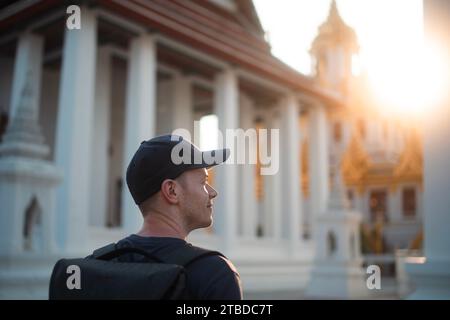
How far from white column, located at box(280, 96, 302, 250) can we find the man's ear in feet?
50.7

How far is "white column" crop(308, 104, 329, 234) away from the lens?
1845 centimetres

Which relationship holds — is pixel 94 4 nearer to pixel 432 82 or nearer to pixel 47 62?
pixel 47 62

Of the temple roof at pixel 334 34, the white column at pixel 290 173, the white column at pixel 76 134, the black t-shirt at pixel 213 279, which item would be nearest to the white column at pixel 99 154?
the white column at pixel 76 134

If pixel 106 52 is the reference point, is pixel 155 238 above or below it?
below

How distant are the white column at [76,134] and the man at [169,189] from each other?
905cm

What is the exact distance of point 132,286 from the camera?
1570 mm

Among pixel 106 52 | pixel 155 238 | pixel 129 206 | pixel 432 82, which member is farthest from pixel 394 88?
pixel 155 238

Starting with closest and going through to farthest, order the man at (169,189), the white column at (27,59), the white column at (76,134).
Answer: the man at (169,189) → the white column at (76,134) → the white column at (27,59)

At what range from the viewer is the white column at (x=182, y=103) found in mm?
16141

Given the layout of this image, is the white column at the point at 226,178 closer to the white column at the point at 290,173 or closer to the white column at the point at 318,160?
the white column at the point at 290,173

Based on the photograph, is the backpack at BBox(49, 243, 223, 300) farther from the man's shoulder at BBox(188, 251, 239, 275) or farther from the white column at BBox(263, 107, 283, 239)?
the white column at BBox(263, 107, 283, 239)

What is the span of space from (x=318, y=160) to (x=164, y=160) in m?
17.3

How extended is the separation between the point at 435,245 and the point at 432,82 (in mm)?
1061

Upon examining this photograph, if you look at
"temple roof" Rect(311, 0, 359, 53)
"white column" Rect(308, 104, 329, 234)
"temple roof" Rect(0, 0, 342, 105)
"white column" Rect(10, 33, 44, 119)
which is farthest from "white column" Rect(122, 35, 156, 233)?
"temple roof" Rect(311, 0, 359, 53)
